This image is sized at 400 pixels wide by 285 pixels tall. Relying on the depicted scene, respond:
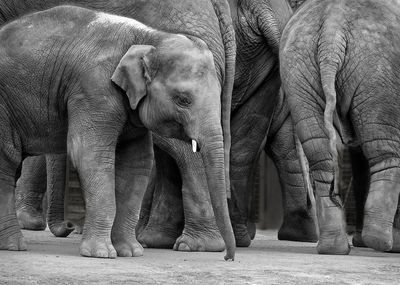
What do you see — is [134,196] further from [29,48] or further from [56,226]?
[56,226]

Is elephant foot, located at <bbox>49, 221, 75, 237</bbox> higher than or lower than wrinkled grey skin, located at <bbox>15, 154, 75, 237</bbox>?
lower

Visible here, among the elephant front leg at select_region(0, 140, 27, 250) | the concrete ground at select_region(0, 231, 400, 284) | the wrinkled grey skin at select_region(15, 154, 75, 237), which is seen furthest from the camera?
the wrinkled grey skin at select_region(15, 154, 75, 237)

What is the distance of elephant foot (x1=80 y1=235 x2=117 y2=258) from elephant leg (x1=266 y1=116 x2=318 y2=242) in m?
2.90

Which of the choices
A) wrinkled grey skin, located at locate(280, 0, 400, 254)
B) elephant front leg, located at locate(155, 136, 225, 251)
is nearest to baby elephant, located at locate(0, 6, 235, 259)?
elephant front leg, located at locate(155, 136, 225, 251)

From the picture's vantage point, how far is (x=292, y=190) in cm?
926

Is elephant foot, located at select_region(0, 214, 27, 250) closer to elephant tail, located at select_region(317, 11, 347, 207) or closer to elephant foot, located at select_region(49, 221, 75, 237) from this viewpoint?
elephant tail, located at select_region(317, 11, 347, 207)

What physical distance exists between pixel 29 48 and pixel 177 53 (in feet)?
2.78

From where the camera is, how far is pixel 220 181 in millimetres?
6566

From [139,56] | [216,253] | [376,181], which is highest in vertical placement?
[139,56]

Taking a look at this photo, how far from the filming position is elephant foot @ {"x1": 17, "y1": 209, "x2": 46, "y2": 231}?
385 inches

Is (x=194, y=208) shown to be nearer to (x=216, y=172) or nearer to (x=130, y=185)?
(x=130, y=185)

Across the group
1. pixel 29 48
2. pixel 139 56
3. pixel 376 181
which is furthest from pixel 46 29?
pixel 376 181

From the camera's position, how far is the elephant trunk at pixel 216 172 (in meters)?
6.48

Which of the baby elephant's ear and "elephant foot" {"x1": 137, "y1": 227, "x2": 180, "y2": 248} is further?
"elephant foot" {"x1": 137, "y1": 227, "x2": 180, "y2": 248}
